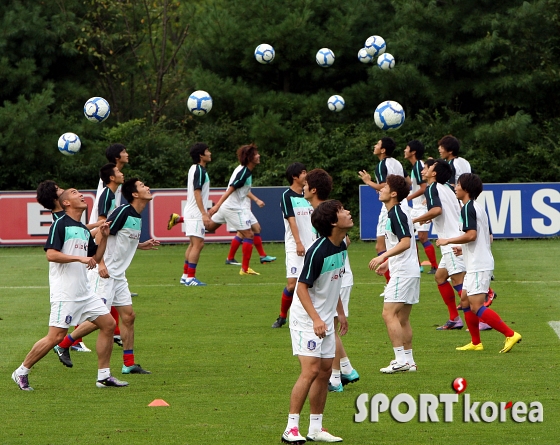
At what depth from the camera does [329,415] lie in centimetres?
830

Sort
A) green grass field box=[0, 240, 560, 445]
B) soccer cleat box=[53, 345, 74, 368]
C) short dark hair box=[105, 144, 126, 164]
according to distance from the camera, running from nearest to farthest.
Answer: green grass field box=[0, 240, 560, 445] < soccer cleat box=[53, 345, 74, 368] < short dark hair box=[105, 144, 126, 164]

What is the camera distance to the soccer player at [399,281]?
9.90 metres

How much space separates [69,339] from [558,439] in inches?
202

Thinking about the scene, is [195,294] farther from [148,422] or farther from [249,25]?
[249,25]

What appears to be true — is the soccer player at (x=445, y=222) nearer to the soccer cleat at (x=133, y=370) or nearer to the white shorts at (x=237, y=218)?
the soccer cleat at (x=133, y=370)

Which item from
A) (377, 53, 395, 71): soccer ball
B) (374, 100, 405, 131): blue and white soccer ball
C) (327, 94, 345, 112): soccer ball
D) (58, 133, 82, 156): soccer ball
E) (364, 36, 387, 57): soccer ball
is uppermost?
(364, 36, 387, 57): soccer ball

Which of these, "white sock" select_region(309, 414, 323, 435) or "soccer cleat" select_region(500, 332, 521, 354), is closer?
"white sock" select_region(309, 414, 323, 435)

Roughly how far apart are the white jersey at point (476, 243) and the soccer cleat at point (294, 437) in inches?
165

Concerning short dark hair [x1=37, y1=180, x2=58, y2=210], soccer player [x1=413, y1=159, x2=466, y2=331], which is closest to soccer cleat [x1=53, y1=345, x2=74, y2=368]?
short dark hair [x1=37, y1=180, x2=58, y2=210]

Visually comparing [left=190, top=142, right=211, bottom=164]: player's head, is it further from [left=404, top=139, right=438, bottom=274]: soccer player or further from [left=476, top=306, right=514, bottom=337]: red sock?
[left=476, top=306, right=514, bottom=337]: red sock

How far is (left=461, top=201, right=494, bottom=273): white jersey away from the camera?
35.3ft

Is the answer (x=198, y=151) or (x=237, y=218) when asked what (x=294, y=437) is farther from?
(x=237, y=218)

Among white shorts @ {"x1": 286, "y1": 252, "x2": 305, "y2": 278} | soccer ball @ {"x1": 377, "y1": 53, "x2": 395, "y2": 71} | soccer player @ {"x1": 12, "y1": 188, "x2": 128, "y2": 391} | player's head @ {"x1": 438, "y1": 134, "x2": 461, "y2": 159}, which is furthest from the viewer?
soccer ball @ {"x1": 377, "y1": 53, "x2": 395, "y2": 71}

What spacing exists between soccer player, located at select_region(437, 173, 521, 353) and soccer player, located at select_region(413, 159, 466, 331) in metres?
1.41
